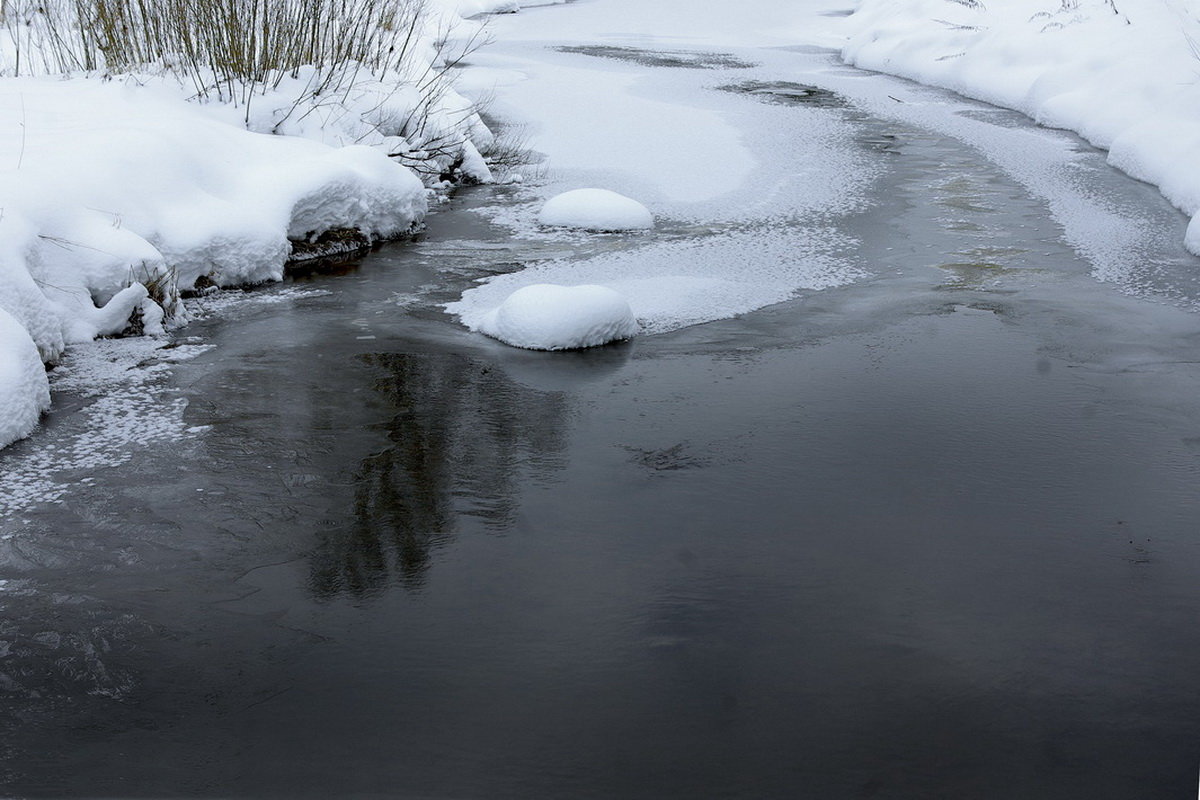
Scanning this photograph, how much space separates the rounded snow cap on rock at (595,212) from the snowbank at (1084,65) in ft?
13.3

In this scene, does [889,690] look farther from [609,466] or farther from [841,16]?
[841,16]

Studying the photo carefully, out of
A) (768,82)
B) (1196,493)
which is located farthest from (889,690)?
(768,82)

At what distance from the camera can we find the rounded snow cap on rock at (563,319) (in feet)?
21.2

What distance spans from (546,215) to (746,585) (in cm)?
570

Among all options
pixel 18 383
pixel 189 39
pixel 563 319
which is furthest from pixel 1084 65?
pixel 18 383

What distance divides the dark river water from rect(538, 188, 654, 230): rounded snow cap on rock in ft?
8.20

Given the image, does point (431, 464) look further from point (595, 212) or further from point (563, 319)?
point (595, 212)

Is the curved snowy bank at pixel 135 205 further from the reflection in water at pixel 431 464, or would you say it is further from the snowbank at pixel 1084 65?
the snowbank at pixel 1084 65

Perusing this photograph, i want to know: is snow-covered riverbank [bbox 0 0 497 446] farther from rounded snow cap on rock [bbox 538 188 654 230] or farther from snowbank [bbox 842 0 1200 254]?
snowbank [bbox 842 0 1200 254]

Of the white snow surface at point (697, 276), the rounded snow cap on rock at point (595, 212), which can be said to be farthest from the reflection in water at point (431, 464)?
the rounded snow cap on rock at point (595, 212)

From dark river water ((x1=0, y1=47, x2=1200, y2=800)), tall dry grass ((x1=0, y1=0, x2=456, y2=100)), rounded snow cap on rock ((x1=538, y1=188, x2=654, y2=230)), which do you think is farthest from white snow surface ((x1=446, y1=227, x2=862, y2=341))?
tall dry grass ((x1=0, y1=0, x2=456, y2=100))

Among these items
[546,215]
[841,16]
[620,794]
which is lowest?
[620,794]

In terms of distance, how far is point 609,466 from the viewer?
503 centimetres

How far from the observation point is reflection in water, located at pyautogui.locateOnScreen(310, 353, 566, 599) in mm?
4250
